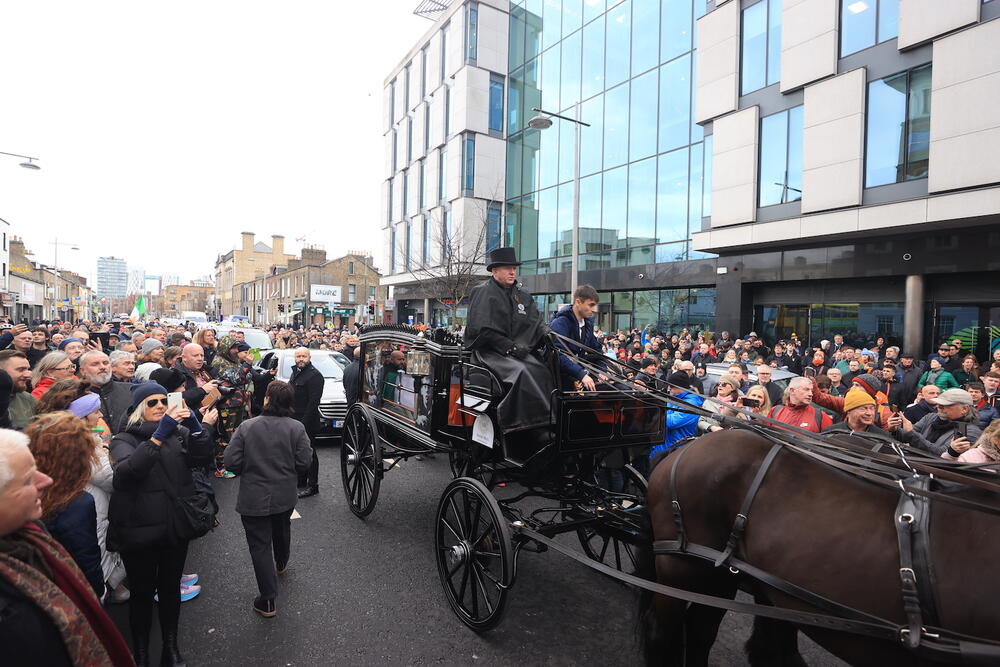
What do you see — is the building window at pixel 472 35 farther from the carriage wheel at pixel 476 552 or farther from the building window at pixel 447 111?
the carriage wheel at pixel 476 552

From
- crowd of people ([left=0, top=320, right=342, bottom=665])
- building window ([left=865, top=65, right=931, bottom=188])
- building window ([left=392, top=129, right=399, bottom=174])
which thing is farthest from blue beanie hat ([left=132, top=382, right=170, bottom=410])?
building window ([left=392, top=129, right=399, bottom=174])

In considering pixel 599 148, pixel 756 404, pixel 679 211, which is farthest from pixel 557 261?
pixel 756 404

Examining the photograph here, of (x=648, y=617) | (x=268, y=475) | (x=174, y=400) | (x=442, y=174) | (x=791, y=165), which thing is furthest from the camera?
(x=442, y=174)

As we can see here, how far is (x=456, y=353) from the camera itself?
4508 mm

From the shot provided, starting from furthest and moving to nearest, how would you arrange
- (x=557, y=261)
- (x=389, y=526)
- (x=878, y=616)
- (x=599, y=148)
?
1. (x=557, y=261)
2. (x=599, y=148)
3. (x=389, y=526)
4. (x=878, y=616)

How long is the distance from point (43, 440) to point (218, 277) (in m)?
109

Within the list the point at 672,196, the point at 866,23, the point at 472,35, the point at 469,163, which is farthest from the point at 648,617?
the point at 472,35

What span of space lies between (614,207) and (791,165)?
27.2 ft

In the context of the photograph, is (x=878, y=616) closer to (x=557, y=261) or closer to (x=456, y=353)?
(x=456, y=353)

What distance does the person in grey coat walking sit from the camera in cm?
391

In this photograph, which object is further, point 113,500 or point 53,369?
point 53,369

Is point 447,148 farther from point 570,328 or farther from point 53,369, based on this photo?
point 570,328

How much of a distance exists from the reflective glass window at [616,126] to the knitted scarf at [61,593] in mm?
23215

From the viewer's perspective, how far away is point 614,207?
75.3 feet
